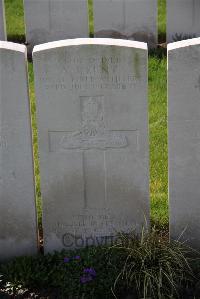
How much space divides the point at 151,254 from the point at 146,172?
2.13 feet

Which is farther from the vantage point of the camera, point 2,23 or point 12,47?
point 2,23

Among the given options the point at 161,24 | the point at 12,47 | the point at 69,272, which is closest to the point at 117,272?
Result: the point at 69,272

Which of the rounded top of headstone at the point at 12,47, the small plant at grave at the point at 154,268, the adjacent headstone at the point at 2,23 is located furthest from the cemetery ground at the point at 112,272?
the adjacent headstone at the point at 2,23

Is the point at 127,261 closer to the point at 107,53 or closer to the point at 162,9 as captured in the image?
the point at 107,53

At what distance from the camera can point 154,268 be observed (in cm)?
473

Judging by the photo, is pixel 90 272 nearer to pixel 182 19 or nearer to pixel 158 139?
pixel 158 139

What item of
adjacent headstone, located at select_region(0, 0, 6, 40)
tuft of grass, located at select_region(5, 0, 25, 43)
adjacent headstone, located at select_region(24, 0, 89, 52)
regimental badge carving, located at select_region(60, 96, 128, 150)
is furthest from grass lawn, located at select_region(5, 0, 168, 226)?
regimental badge carving, located at select_region(60, 96, 128, 150)

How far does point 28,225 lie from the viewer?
5.25m

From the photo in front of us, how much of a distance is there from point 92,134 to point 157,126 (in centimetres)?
272

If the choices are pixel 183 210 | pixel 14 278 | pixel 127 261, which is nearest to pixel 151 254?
pixel 127 261

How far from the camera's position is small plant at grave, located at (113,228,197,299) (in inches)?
183

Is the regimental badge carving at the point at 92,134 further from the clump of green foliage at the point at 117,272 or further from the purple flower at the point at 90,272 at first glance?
the purple flower at the point at 90,272

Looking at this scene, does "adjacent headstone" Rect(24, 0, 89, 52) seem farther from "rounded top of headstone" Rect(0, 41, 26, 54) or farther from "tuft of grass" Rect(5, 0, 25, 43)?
"rounded top of headstone" Rect(0, 41, 26, 54)

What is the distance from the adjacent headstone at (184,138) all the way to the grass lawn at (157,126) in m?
0.53
